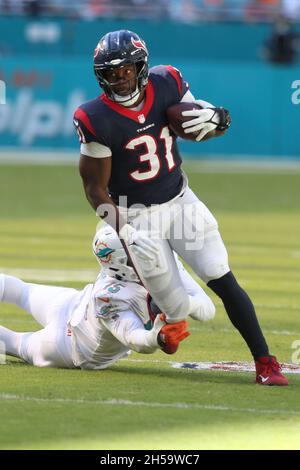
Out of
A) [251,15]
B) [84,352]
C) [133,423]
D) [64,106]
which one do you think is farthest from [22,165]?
[133,423]

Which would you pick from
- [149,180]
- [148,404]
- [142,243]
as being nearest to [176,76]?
[149,180]

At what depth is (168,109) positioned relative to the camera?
6.64 metres

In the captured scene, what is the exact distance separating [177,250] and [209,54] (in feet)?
66.1

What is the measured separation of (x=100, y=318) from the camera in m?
6.72

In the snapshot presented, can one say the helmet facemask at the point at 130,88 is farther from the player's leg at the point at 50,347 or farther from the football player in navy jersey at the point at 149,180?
the player's leg at the point at 50,347

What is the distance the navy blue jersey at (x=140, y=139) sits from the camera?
21.4 feet

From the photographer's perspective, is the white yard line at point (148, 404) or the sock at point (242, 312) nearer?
the white yard line at point (148, 404)

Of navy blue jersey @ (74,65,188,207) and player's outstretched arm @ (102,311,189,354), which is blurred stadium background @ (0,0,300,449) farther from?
navy blue jersey @ (74,65,188,207)

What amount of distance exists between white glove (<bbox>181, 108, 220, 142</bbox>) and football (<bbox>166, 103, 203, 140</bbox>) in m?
0.03

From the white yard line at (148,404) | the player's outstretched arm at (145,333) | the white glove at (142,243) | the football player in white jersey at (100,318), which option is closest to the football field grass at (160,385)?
the white yard line at (148,404)

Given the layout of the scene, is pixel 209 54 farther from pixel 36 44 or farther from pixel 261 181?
pixel 261 181

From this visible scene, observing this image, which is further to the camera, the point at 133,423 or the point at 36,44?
the point at 36,44

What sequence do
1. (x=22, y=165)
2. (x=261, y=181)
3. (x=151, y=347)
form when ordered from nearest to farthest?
(x=151, y=347)
(x=261, y=181)
(x=22, y=165)

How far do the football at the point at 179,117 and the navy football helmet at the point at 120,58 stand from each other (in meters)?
0.22
